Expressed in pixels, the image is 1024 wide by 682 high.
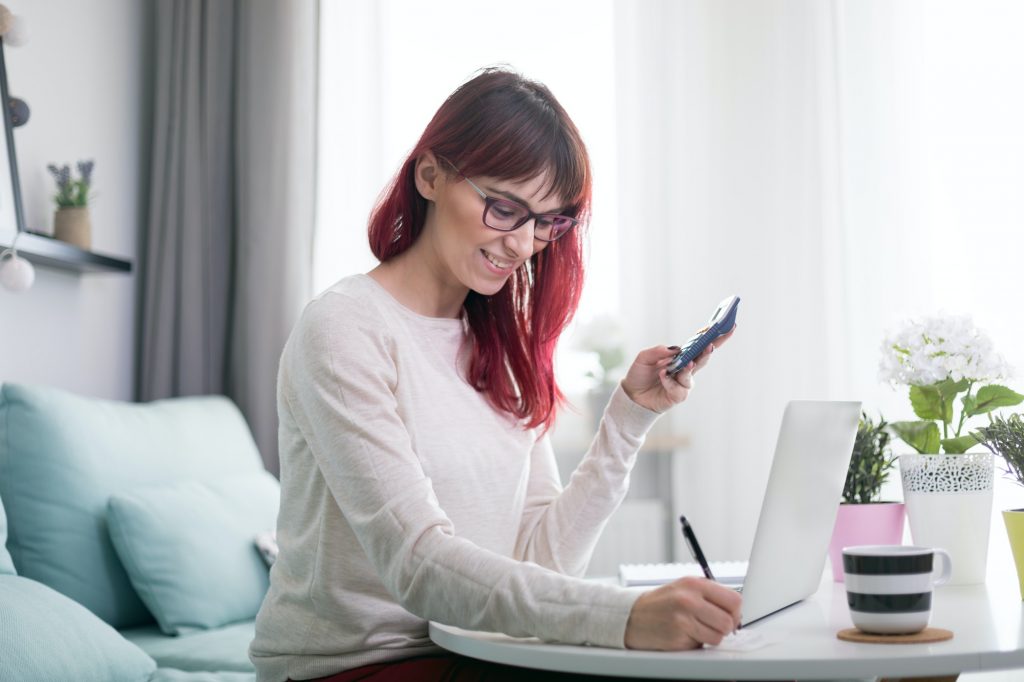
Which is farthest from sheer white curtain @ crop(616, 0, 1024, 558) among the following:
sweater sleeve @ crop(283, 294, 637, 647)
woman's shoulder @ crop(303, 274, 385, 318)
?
sweater sleeve @ crop(283, 294, 637, 647)

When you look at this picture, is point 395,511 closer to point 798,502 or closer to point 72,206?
point 798,502

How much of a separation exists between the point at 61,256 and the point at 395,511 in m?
1.53

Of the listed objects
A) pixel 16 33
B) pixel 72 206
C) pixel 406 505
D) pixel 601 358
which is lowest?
pixel 406 505

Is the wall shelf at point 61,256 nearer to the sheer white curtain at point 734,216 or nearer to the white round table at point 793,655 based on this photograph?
the sheer white curtain at point 734,216

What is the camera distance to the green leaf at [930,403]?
1477 millimetres

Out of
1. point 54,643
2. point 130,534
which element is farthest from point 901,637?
point 130,534

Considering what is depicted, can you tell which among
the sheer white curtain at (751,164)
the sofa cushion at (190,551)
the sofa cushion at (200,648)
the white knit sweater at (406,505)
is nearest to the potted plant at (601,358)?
the sheer white curtain at (751,164)

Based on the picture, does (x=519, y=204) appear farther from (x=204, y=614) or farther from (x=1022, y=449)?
(x=204, y=614)

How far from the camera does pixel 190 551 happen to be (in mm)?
2027

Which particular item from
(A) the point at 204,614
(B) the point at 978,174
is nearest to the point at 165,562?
(A) the point at 204,614

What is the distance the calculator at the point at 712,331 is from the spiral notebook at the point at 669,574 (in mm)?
323

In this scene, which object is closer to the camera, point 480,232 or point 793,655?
point 793,655

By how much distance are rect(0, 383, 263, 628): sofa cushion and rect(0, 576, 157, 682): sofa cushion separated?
31cm

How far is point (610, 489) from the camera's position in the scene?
4.79 feet
